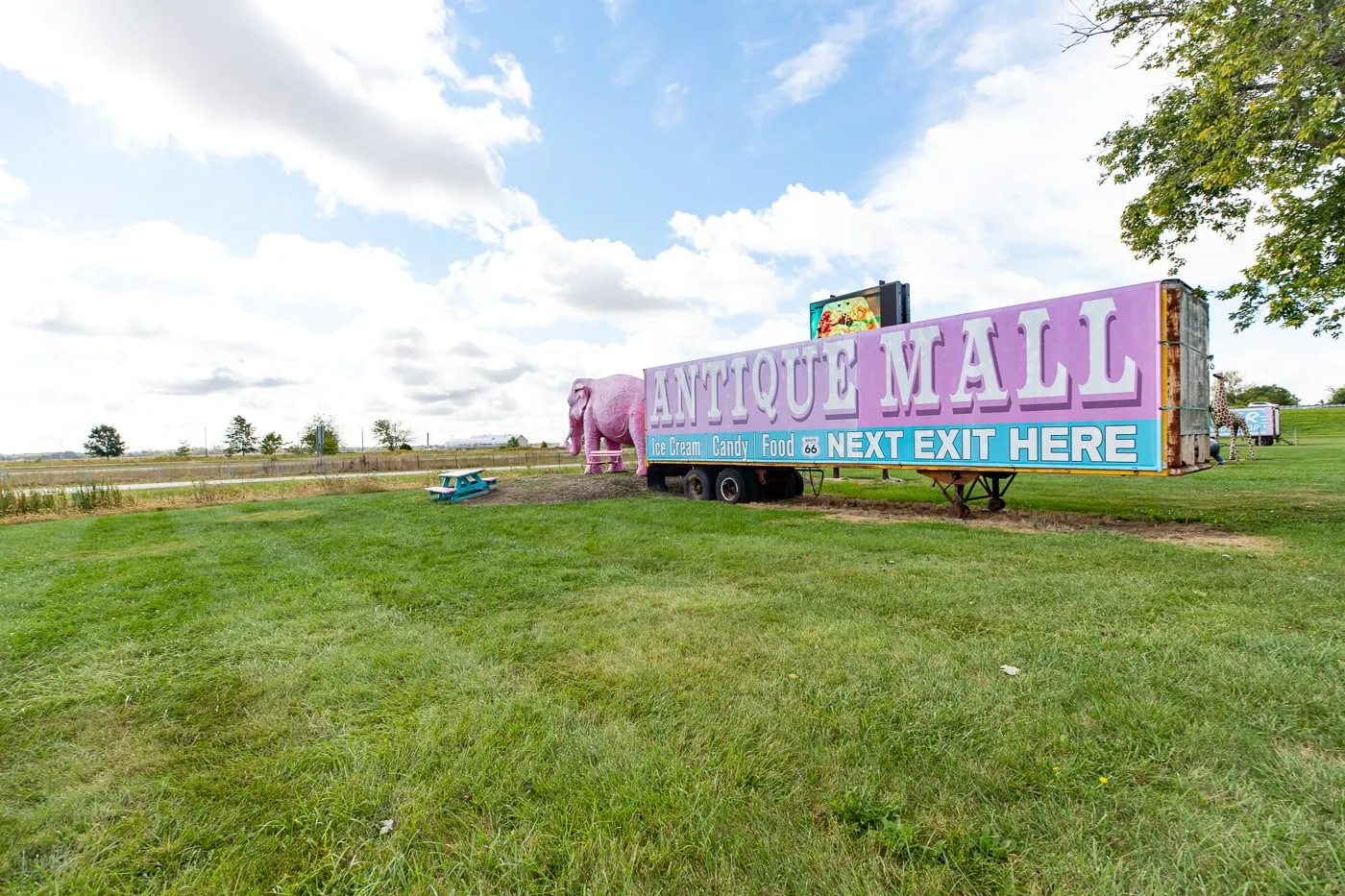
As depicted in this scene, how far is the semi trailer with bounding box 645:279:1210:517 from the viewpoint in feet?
23.6

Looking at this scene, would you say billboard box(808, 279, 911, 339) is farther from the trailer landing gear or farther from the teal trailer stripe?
the trailer landing gear

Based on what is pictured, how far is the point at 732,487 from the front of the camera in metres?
13.4

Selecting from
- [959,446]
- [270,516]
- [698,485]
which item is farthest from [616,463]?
[959,446]

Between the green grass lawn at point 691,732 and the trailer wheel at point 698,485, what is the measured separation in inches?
308

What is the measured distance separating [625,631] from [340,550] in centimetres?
587

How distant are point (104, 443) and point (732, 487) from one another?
116551mm

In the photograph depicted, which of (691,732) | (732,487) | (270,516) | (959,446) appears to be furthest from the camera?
(732,487)

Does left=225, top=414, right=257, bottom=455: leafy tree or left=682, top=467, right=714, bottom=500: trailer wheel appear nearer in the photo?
left=682, top=467, right=714, bottom=500: trailer wheel

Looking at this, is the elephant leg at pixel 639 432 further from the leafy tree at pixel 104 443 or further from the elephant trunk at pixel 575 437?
the leafy tree at pixel 104 443

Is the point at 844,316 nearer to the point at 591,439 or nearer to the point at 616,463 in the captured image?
the point at 616,463

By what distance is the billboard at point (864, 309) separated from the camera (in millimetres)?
14242

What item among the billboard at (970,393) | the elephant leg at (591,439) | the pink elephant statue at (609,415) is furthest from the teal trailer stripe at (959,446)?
the elephant leg at (591,439)

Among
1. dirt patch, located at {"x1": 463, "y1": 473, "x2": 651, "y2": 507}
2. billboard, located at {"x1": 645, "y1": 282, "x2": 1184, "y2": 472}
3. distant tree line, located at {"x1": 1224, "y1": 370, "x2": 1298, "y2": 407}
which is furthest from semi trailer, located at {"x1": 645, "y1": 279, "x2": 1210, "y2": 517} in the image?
distant tree line, located at {"x1": 1224, "y1": 370, "x2": 1298, "y2": 407}

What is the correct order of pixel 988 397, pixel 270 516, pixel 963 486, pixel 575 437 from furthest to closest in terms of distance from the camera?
pixel 575 437 < pixel 270 516 < pixel 963 486 < pixel 988 397
